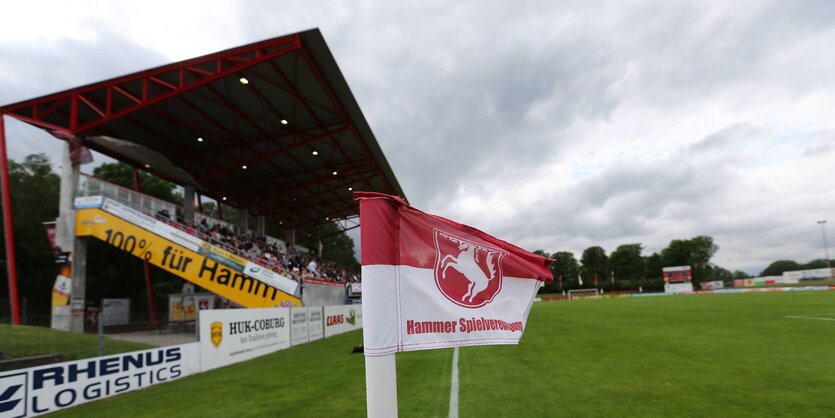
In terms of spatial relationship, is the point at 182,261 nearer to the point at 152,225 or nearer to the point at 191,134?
the point at 152,225

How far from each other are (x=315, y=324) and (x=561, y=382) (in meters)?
14.9

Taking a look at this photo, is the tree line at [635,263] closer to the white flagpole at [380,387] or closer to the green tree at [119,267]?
the green tree at [119,267]

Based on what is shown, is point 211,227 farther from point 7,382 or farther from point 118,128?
point 7,382

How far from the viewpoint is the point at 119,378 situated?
381 inches

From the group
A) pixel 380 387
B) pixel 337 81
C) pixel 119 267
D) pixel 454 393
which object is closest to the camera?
pixel 380 387

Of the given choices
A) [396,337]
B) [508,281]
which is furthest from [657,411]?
[396,337]

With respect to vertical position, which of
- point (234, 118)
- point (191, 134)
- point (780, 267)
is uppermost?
point (234, 118)

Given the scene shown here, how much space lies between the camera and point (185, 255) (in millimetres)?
22453

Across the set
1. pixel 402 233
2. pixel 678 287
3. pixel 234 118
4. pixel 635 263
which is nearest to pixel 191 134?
pixel 234 118

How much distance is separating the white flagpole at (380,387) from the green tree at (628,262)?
143 metres

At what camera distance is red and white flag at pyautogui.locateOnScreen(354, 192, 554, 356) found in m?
2.62

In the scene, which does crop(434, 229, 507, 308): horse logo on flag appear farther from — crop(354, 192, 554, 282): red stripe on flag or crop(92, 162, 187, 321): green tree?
crop(92, 162, 187, 321): green tree

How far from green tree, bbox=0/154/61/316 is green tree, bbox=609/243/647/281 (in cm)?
13344

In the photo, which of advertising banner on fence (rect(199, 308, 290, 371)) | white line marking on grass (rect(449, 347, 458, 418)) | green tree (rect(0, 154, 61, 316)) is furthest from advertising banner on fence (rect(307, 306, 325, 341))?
green tree (rect(0, 154, 61, 316))
